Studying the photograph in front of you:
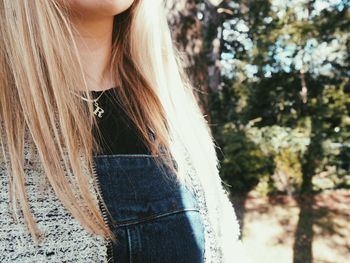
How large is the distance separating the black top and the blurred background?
470 centimetres

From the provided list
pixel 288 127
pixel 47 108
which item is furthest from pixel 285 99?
pixel 47 108

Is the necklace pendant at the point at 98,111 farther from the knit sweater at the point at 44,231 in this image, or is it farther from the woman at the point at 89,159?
the knit sweater at the point at 44,231

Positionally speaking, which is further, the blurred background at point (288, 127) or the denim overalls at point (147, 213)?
the blurred background at point (288, 127)

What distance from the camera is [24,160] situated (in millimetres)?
925

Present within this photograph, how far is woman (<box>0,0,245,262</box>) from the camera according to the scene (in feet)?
2.97

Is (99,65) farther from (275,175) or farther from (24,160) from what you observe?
(275,175)

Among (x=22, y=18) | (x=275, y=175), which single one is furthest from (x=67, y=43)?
(x=275, y=175)

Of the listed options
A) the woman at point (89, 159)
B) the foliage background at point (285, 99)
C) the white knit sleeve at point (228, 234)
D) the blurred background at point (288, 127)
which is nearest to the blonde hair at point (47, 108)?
the woman at point (89, 159)

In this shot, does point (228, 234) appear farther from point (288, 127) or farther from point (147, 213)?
point (288, 127)

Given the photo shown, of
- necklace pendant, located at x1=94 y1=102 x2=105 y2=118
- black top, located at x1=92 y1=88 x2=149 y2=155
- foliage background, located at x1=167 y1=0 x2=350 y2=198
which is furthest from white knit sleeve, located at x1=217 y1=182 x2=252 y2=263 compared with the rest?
foliage background, located at x1=167 y1=0 x2=350 y2=198

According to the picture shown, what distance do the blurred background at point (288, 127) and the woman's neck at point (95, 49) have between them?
4.64m

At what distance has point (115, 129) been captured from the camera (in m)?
1.12

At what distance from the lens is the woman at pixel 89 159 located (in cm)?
91

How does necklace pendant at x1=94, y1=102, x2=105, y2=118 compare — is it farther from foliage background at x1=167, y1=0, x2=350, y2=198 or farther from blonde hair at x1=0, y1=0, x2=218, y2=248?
foliage background at x1=167, y1=0, x2=350, y2=198
